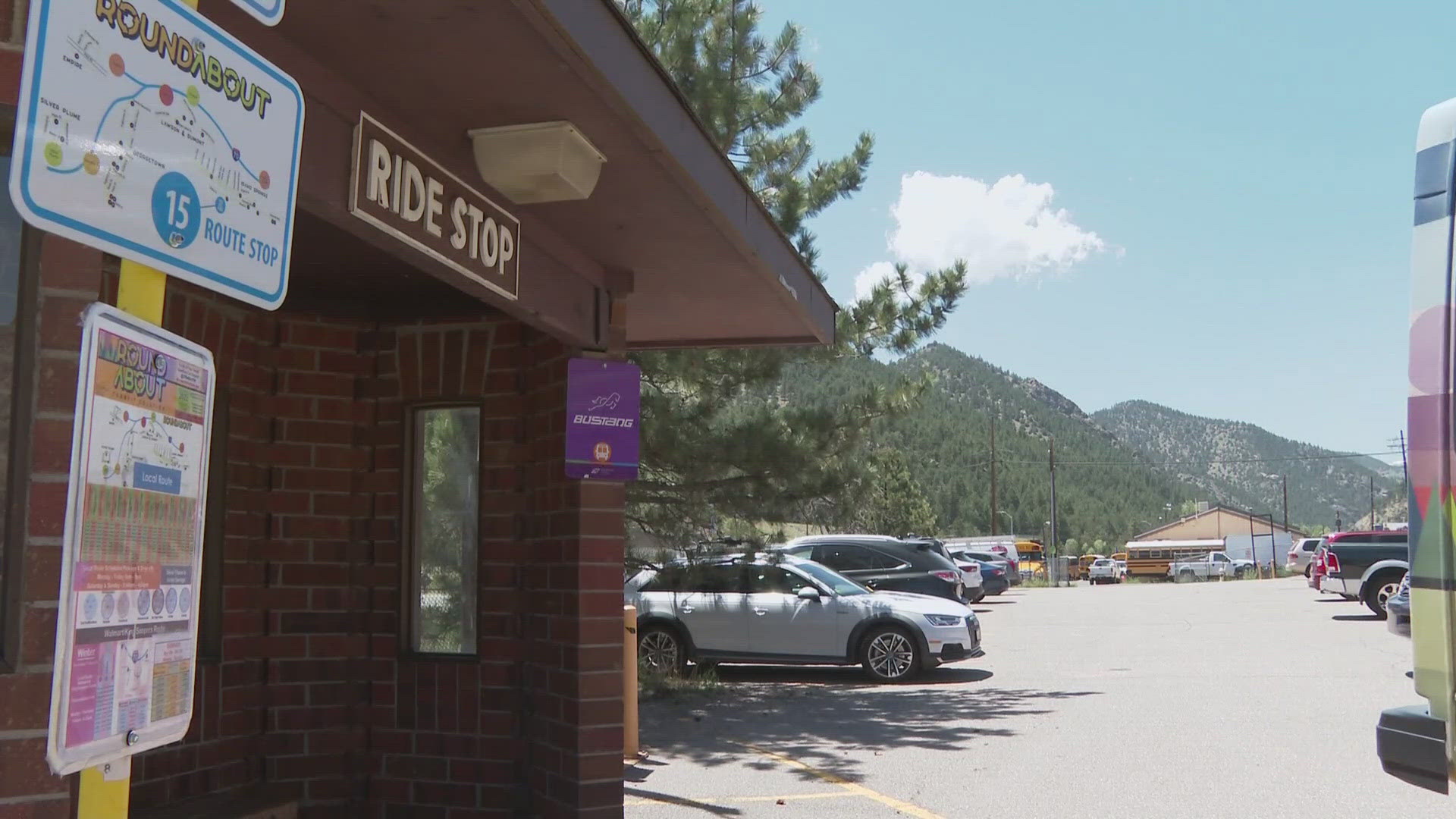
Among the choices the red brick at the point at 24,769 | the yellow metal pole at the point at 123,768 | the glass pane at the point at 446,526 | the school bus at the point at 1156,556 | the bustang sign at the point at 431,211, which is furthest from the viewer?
the school bus at the point at 1156,556

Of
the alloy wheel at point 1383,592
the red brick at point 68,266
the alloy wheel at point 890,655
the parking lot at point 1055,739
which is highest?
the red brick at point 68,266

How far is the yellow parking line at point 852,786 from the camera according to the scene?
290 inches

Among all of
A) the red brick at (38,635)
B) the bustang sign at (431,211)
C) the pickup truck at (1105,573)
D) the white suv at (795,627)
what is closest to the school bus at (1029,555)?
the pickup truck at (1105,573)

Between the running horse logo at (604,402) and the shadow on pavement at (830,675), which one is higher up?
the running horse logo at (604,402)

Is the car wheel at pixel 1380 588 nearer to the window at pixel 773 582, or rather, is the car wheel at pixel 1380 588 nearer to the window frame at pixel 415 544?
the window at pixel 773 582

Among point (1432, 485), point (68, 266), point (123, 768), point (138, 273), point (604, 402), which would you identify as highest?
point (604, 402)

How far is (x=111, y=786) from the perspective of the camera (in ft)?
6.27

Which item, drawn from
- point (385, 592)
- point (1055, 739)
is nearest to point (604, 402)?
point (385, 592)

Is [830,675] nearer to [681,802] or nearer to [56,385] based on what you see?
[681,802]

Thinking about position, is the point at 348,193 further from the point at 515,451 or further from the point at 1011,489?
the point at 1011,489

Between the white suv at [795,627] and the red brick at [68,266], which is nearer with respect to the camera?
the red brick at [68,266]

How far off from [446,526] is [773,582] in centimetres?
784

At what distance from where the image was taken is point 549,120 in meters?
4.41

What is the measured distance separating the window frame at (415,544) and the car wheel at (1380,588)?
62.9 feet
